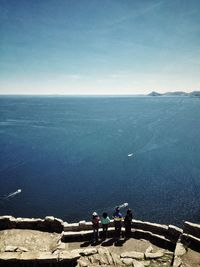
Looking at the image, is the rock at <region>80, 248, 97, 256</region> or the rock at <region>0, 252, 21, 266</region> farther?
the rock at <region>80, 248, 97, 256</region>

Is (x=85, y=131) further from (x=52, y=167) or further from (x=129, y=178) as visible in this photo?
(x=129, y=178)

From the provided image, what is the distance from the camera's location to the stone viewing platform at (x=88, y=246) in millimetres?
11047

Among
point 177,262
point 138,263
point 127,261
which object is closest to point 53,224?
point 127,261

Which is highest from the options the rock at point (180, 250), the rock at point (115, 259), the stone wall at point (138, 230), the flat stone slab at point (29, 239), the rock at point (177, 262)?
the rock at point (177, 262)

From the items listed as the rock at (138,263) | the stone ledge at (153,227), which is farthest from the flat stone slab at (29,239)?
the stone ledge at (153,227)

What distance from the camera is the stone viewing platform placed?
36.2 ft

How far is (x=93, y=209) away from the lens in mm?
36969

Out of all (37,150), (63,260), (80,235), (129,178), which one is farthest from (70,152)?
(63,260)

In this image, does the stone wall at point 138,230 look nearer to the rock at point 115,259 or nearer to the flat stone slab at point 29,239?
the flat stone slab at point 29,239

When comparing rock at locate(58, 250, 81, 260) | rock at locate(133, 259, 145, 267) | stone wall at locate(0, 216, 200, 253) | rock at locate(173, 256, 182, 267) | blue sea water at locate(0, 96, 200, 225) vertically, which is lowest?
blue sea water at locate(0, 96, 200, 225)

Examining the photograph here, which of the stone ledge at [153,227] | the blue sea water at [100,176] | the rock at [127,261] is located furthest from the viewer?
the blue sea water at [100,176]

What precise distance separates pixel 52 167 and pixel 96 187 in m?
13.2

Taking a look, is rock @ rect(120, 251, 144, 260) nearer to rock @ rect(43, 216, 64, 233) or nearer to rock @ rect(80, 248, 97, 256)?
rock @ rect(80, 248, 97, 256)

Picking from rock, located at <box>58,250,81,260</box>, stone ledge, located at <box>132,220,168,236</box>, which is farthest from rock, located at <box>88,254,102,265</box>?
stone ledge, located at <box>132,220,168,236</box>
